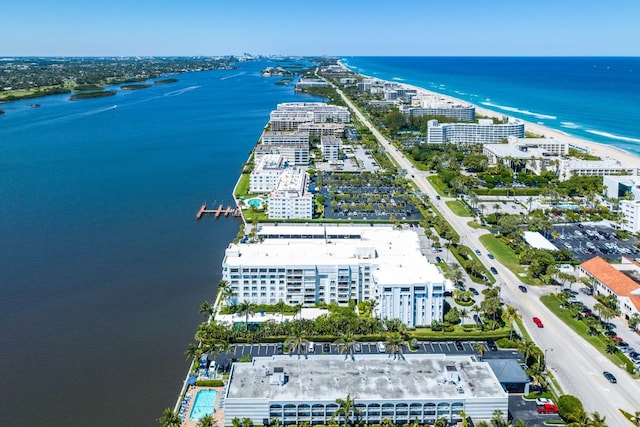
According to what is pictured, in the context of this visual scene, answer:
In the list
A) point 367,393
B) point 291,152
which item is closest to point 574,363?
point 367,393

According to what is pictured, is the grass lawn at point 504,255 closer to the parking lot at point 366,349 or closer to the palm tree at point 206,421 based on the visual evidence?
the parking lot at point 366,349

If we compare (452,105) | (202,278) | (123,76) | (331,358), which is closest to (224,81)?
(123,76)

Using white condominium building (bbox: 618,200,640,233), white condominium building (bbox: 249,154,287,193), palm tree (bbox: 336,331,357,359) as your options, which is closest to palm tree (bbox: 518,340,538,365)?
palm tree (bbox: 336,331,357,359)

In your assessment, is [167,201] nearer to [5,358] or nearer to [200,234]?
[200,234]

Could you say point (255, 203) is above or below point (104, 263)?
above

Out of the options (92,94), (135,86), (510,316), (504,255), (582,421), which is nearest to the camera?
(582,421)

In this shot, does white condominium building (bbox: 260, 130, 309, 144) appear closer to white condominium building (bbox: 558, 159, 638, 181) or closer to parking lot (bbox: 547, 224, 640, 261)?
white condominium building (bbox: 558, 159, 638, 181)

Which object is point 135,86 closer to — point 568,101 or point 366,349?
point 568,101
